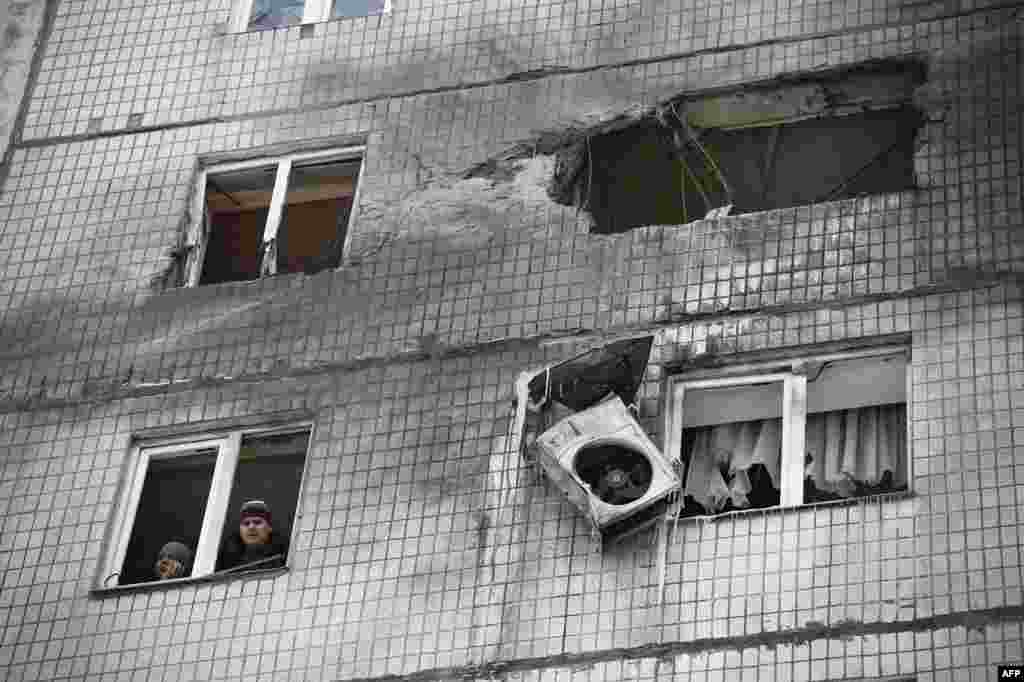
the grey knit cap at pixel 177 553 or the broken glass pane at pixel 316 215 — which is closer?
the grey knit cap at pixel 177 553

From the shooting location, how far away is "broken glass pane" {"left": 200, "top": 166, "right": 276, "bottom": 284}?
14641 millimetres

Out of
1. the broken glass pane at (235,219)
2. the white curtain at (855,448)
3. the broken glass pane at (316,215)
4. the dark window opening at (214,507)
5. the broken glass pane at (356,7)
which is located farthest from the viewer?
the broken glass pane at (356,7)

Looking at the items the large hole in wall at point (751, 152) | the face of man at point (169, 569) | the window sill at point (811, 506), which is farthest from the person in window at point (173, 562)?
the large hole in wall at point (751, 152)

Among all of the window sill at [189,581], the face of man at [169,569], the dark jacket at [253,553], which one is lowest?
the window sill at [189,581]

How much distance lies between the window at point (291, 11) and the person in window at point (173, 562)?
4487 mm

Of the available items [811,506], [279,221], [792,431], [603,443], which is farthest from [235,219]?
[811,506]

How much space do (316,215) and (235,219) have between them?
65cm

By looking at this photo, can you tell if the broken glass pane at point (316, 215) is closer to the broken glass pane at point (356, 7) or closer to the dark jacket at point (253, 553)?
the broken glass pane at point (356, 7)

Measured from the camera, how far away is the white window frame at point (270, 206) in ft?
47.5

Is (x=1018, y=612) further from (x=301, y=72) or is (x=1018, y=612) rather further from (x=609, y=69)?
(x=301, y=72)

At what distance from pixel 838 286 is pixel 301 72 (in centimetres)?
452

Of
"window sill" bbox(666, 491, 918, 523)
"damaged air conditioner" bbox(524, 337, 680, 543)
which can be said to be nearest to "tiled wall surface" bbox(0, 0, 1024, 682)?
"window sill" bbox(666, 491, 918, 523)

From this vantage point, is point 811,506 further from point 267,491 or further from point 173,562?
point 173,562

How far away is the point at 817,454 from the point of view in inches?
488
